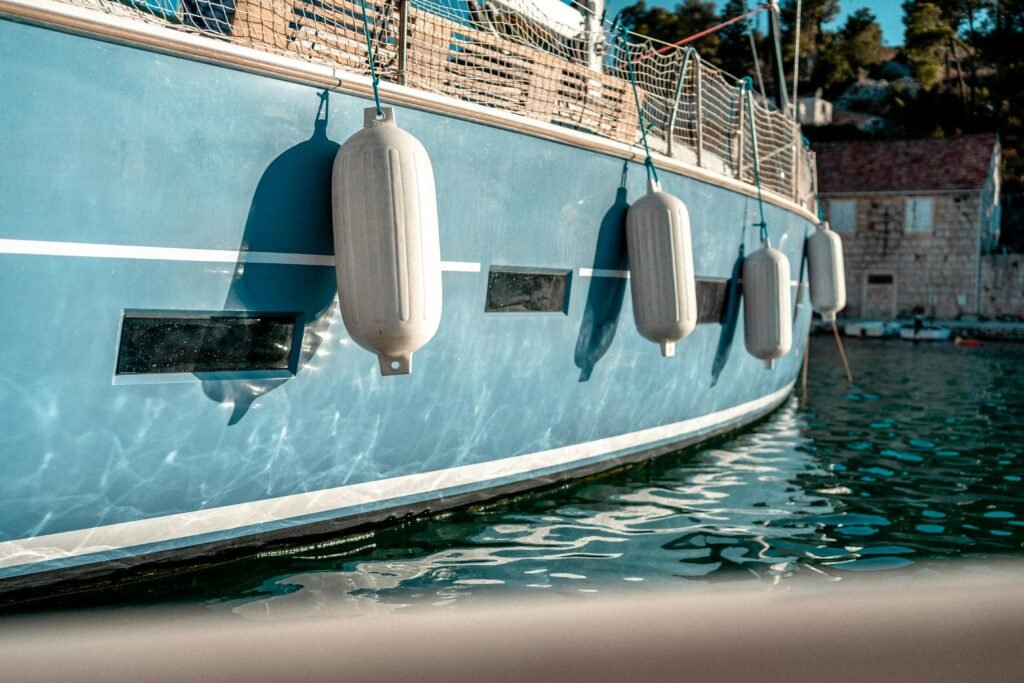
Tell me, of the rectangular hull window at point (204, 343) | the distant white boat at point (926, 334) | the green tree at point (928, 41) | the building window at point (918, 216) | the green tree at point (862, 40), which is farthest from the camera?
the green tree at point (862, 40)

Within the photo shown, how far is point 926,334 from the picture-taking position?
89.2ft

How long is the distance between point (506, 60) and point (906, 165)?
101 ft

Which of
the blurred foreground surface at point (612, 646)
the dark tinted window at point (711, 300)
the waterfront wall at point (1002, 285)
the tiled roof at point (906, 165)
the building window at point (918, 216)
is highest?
the tiled roof at point (906, 165)

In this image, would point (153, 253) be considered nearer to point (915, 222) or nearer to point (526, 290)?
point (526, 290)

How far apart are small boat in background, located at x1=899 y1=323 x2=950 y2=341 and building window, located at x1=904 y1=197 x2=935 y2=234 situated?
20.6 ft

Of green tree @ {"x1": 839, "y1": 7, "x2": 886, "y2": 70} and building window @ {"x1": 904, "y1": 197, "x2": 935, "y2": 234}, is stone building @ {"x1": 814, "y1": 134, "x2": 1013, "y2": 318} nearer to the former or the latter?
building window @ {"x1": 904, "y1": 197, "x2": 935, "y2": 234}

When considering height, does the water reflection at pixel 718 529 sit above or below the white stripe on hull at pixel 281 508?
below

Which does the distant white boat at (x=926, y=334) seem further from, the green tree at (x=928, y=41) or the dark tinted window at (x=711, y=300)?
the green tree at (x=928, y=41)

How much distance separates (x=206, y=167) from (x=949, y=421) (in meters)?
7.86

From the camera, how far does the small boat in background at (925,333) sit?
2700 centimetres

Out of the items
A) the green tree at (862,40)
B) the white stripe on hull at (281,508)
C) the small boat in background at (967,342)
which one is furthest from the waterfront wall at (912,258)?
the white stripe on hull at (281,508)

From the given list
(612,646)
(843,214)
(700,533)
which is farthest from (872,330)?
(612,646)

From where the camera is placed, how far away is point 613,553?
451 cm

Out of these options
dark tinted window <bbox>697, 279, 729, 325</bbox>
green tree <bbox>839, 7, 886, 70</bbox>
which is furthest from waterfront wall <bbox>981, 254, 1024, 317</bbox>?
dark tinted window <bbox>697, 279, 729, 325</bbox>
